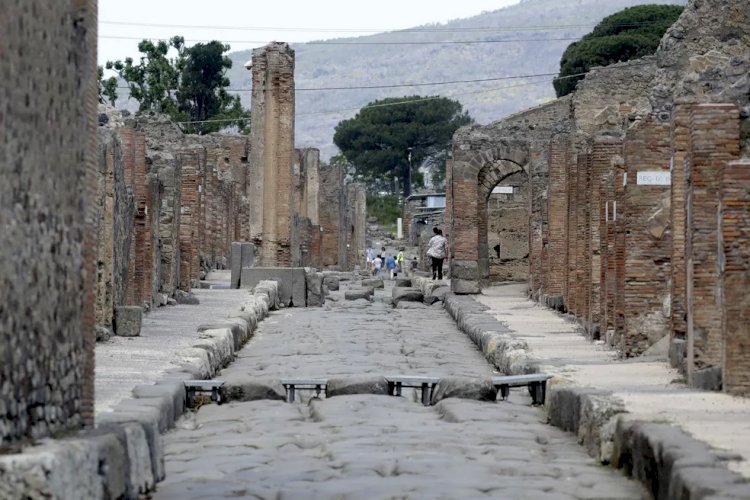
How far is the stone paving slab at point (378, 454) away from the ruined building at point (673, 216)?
147 cm

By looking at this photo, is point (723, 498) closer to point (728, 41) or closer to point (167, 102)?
point (728, 41)

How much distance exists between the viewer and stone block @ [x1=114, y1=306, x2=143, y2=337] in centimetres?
1691

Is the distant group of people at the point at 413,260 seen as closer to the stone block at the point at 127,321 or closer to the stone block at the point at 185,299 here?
the stone block at the point at 185,299

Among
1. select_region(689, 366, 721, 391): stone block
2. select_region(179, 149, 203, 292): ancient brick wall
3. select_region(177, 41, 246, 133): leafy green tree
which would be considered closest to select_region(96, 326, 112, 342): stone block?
select_region(689, 366, 721, 391): stone block

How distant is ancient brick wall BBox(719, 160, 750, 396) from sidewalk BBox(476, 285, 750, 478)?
209 millimetres

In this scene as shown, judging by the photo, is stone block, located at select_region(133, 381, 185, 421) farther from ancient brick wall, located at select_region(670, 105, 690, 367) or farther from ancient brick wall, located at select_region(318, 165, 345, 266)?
ancient brick wall, located at select_region(318, 165, 345, 266)

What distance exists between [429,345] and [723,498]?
43.6 feet

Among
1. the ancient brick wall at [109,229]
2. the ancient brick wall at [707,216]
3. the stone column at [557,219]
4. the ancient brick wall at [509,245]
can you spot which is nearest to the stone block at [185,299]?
the stone column at [557,219]

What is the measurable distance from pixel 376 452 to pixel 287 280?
2011cm

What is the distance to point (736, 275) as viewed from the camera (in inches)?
417

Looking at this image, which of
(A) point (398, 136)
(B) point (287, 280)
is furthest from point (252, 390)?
(A) point (398, 136)

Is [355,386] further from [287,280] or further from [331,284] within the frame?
[331,284]

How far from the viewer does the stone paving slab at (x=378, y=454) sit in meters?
8.26

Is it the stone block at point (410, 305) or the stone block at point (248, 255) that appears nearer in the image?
the stone block at point (410, 305)
